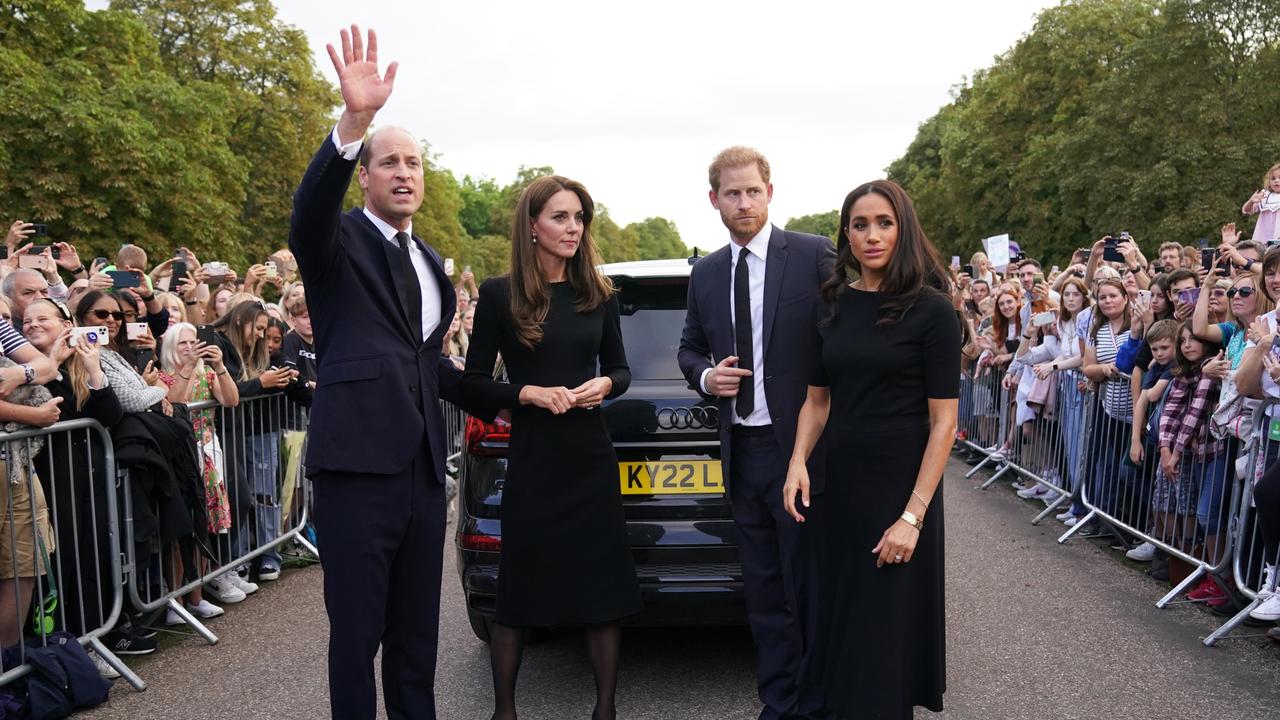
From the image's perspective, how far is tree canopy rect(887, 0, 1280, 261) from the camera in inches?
1347

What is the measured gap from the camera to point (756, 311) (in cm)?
431

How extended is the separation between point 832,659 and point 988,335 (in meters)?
9.21

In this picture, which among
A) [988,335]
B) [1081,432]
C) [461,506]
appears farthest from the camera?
[988,335]

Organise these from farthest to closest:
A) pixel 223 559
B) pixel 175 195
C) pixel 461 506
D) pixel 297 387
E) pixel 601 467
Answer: pixel 175 195, pixel 297 387, pixel 223 559, pixel 461 506, pixel 601 467

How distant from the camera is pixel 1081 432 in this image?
8.95m

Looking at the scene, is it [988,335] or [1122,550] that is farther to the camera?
[988,335]

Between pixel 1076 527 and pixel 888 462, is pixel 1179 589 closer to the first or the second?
pixel 1076 527

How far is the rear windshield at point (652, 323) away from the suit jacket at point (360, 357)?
5.15 feet

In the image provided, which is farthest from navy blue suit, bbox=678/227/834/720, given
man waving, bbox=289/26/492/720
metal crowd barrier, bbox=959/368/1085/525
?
metal crowd barrier, bbox=959/368/1085/525

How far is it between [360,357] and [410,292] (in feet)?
0.93

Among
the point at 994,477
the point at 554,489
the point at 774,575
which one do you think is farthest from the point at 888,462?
the point at 994,477

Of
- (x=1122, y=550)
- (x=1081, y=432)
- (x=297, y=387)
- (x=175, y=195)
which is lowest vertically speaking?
(x=1122, y=550)

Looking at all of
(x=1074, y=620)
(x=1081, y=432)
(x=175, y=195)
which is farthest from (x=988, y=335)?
(x=175, y=195)

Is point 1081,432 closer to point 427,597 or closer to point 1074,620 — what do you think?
point 1074,620
